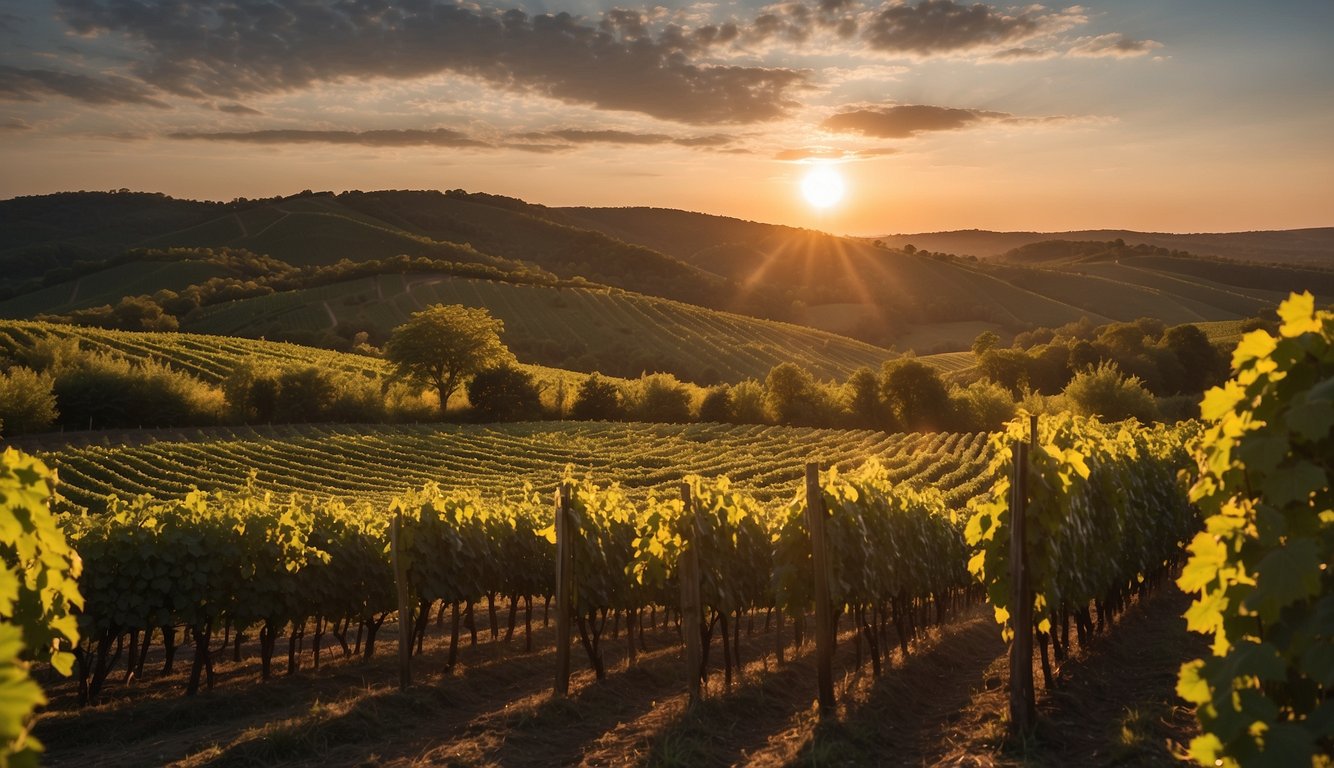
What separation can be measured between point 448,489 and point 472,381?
2498 cm

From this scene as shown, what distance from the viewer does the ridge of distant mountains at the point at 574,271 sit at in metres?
114

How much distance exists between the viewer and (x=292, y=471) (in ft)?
151

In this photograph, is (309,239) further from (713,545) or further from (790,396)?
(713,545)

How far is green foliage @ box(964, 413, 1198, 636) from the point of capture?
30.7ft

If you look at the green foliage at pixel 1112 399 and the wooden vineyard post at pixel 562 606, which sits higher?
the wooden vineyard post at pixel 562 606

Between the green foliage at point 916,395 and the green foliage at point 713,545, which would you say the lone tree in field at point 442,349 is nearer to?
the green foliage at point 916,395

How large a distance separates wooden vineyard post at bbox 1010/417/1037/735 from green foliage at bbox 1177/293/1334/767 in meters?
3.63

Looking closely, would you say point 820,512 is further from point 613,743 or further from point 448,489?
point 448,489

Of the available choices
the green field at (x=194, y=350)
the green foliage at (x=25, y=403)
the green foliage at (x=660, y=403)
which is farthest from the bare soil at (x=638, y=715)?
the green foliage at (x=660, y=403)

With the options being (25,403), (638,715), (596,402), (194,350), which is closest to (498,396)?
(596,402)

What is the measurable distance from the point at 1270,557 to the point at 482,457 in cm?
5055

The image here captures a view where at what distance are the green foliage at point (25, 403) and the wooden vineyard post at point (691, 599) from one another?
48908 mm

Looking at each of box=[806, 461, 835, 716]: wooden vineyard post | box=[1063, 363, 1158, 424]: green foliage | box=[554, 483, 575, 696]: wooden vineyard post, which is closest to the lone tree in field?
box=[1063, 363, 1158, 424]: green foliage

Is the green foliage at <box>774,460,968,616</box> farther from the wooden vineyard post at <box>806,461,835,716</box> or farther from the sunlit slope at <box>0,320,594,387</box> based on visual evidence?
the sunlit slope at <box>0,320,594,387</box>
